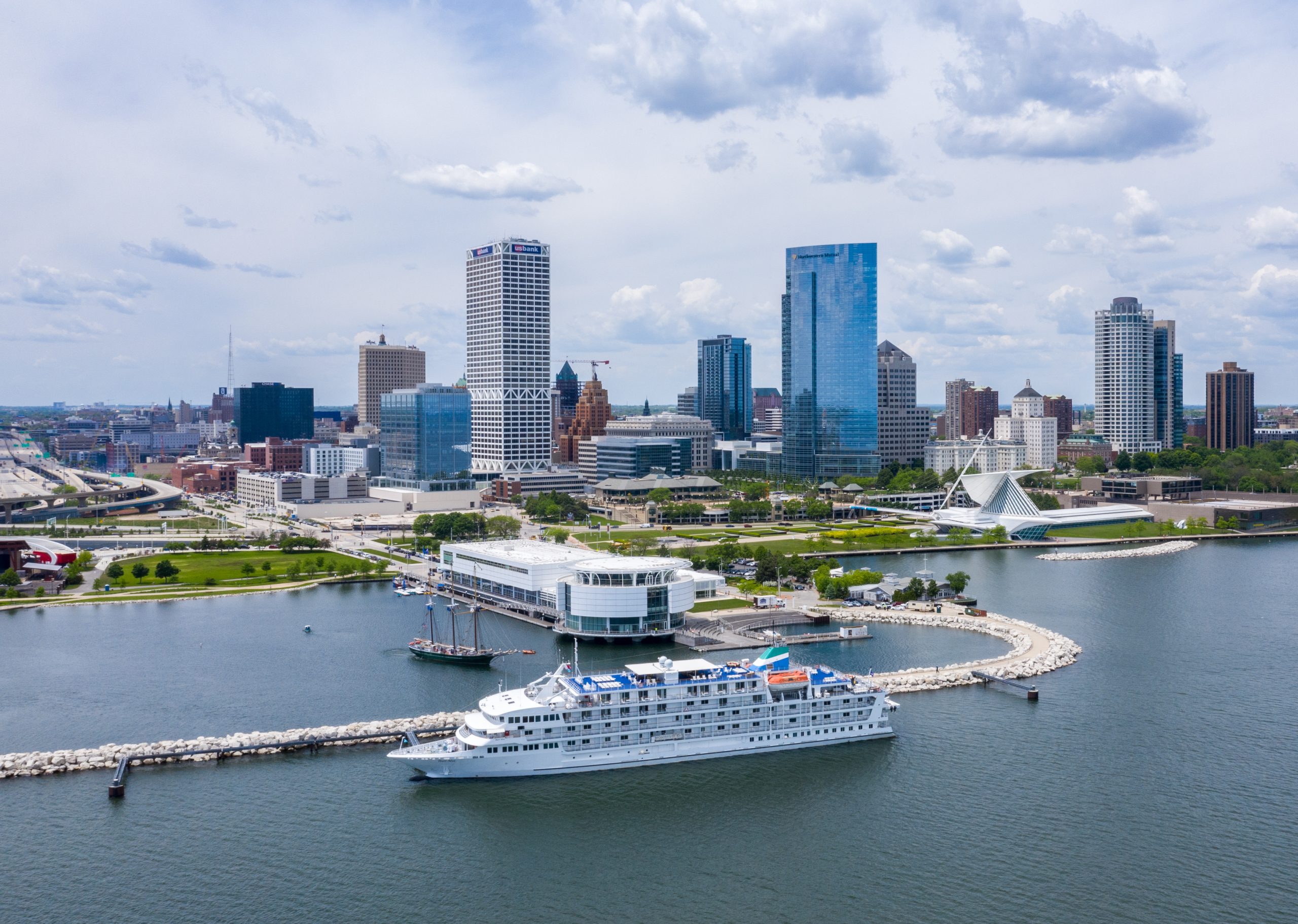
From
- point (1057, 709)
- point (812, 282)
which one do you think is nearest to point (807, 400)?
point (812, 282)

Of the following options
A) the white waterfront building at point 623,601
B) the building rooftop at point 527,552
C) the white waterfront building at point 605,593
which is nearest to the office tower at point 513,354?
the building rooftop at point 527,552

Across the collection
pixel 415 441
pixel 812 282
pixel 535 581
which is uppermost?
pixel 812 282

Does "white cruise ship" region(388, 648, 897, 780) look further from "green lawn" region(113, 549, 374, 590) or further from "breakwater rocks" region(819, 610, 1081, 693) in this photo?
"green lawn" region(113, 549, 374, 590)

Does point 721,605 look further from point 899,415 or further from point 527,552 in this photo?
point 899,415

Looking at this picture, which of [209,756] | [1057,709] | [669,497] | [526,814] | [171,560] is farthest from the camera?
[669,497]

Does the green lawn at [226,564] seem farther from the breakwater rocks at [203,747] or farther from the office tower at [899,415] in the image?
the office tower at [899,415]

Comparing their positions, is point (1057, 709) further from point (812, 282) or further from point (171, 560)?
point (812, 282)

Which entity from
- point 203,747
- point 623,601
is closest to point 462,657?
point 623,601

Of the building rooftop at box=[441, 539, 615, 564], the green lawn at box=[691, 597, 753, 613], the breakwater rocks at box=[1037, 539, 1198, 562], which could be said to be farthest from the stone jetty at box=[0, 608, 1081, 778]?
the breakwater rocks at box=[1037, 539, 1198, 562]
